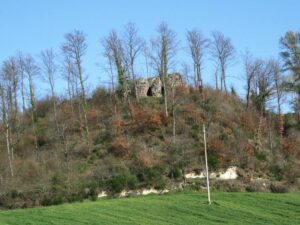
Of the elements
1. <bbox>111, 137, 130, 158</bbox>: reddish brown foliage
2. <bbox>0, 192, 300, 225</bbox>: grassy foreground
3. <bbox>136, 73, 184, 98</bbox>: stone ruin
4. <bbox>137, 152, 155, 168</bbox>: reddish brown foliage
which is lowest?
<bbox>0, 192, 300, 225</bbox>: grassy foreground

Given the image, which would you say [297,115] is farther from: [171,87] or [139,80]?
[139,80]

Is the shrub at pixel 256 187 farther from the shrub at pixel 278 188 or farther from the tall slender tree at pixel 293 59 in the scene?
the tall slender tree at pixel 293 59

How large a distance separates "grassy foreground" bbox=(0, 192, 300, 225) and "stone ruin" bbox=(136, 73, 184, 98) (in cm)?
2734

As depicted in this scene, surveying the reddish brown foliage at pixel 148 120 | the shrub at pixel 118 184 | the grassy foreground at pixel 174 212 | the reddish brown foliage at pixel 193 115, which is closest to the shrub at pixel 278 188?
the grassy foreground at pixel 174 212

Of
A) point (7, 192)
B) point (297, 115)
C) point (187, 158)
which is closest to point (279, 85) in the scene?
point (297, 115)

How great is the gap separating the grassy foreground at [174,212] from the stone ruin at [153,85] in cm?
2734

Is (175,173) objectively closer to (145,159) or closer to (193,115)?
(145,159)

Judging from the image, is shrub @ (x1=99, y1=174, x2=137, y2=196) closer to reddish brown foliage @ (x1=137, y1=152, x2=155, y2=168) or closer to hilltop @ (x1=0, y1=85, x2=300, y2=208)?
hilltop @ (x1=0, y1=85, x2=300, y2=208)

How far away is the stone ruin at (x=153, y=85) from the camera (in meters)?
60.7

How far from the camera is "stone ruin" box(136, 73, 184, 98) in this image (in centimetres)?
6069

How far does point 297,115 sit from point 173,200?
104ft

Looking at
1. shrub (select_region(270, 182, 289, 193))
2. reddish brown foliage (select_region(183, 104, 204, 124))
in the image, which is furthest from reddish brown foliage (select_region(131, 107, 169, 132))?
shrub (select_region(270, 182, 289, 193))

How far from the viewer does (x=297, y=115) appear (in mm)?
60375

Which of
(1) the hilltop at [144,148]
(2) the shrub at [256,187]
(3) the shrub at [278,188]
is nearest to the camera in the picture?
(1) the hilltop at [144,148]
